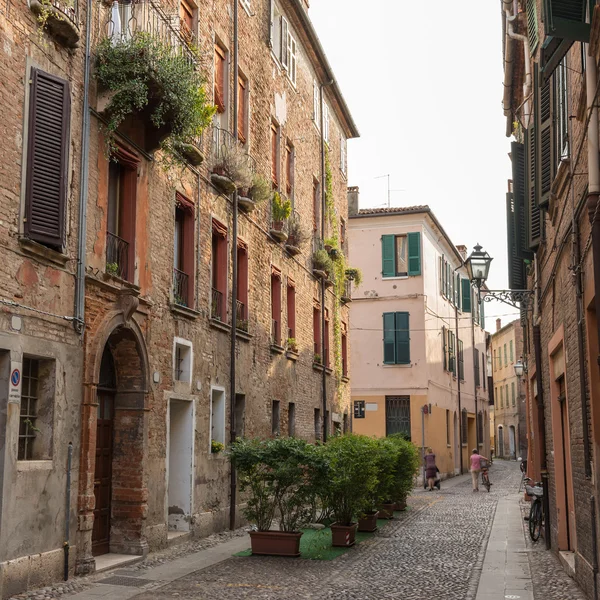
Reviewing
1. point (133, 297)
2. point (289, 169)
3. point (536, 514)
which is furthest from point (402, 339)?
point (133, 297)

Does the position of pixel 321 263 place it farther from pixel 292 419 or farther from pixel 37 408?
pixel 37 408

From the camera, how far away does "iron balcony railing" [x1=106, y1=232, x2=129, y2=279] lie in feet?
39.3

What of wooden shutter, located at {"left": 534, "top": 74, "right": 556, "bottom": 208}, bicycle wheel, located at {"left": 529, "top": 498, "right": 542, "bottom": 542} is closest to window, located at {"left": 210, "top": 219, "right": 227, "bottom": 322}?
bicycle wheel, located at {"left": 529, "top": 498, "right": 542, "bottom": 542}

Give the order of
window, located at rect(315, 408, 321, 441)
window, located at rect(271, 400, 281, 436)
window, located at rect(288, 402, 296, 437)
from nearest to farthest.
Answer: window, located at rect(271, 400, 281, 436) < window, located at rect(288, 402, 296, 437) < window, located at rect(315, 408, 321, 441)

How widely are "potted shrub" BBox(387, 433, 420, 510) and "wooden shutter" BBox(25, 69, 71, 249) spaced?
37.8 feet

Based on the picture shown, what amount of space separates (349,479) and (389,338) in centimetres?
2158

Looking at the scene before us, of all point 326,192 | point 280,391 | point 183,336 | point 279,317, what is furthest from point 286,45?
point 183,336

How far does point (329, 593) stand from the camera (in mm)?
9789

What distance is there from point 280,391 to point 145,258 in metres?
8.24

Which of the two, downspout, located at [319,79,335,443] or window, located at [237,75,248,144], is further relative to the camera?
downspout, located at [319,79,335,443]

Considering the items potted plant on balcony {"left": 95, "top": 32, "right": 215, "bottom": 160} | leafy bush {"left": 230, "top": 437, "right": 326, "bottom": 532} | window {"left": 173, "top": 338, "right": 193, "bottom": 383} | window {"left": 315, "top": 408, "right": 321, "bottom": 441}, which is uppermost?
potted plant on balcony {"left": 95, "top": 32, "right": 215, "bottom": 160}

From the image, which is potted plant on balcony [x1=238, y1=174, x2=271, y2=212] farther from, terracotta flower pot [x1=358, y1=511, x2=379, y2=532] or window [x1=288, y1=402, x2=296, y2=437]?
terracotta flower pot [x1=358, y1=511, x2=379, y2=532]

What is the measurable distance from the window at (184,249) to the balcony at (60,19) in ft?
14.3

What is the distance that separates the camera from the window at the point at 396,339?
34562 mm
